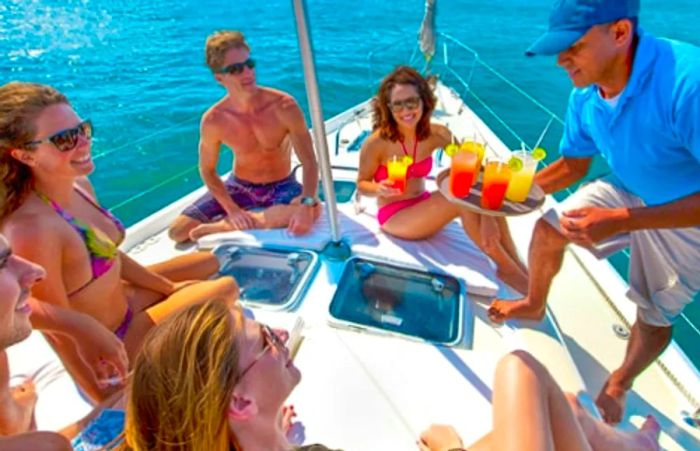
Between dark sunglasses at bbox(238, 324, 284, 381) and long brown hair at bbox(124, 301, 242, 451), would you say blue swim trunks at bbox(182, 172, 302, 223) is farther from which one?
long brown hair at bbox(124, 301, 242, 451)

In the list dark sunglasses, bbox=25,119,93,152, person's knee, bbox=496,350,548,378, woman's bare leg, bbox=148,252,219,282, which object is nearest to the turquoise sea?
person's knee, bbox=496,350,548,378

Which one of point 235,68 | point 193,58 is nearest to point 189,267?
point 235,68

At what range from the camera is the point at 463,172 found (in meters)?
2.28

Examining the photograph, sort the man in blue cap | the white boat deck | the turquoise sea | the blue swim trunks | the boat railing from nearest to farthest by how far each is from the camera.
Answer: the man in blue cap, the white boat deck, the blue swim trunks, the boat railing, the turquoise sea

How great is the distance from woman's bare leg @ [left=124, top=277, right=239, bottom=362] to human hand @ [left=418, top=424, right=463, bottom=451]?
92cm

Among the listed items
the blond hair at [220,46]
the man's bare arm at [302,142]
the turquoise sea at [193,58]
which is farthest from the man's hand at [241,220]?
the turquoise sea at [193,58]

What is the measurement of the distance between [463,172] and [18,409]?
197cm

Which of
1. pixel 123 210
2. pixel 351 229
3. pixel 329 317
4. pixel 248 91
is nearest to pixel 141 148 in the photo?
pixel 123 210

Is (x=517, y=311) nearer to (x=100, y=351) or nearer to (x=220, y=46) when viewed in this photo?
(x=100, y=351)

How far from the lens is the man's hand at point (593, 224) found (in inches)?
74.1

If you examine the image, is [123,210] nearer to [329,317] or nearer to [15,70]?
[329,317]

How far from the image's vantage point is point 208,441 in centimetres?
100

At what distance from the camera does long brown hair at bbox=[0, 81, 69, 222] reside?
1615 mm

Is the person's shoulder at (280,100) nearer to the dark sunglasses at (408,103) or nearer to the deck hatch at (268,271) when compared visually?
the dark sunglasses at (408,103)
